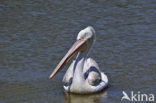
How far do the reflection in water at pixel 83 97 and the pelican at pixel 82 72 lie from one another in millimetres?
77

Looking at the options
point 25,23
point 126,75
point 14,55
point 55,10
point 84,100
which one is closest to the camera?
point 84,100

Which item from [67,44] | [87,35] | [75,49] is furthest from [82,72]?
[67,44]

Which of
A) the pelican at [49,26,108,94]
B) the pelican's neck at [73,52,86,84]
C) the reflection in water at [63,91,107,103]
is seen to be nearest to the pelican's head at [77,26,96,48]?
the pelican at [49,26,108,94]

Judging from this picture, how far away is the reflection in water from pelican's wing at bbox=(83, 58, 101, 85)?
23 centimetres

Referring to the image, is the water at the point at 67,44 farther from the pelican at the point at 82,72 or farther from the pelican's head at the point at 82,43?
the pelican's head at the point at 82,43

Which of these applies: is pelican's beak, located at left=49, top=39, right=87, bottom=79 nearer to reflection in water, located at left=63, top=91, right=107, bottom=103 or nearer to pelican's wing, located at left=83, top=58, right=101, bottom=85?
pelican's wing, located at left=83, top=58, right=101, bottom=85

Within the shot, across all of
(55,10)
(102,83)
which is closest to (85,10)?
(55,10)

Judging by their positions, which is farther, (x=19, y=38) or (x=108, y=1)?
(x=108, y=1)

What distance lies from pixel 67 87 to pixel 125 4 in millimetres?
4896

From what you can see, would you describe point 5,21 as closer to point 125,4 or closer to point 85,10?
point 85,10

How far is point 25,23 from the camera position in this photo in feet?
37.5

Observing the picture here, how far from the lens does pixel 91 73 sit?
816cm

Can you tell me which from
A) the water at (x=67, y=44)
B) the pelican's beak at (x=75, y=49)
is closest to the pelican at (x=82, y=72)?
the pelican's beak at (x=75, y=49)

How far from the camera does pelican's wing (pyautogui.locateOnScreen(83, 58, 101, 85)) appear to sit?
8.10m
